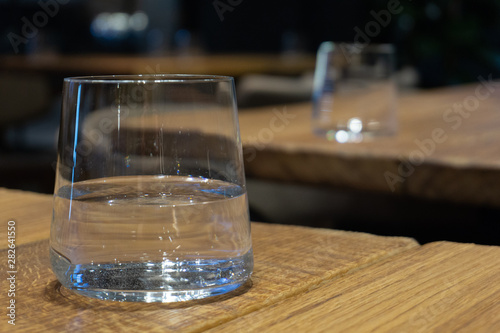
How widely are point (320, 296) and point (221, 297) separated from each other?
0.05 meters

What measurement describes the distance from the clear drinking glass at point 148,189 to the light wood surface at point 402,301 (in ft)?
0.16

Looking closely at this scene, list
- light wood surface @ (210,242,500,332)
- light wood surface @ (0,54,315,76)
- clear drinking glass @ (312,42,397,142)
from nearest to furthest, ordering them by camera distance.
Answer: light wood surface @ (210,242,500,332) < clear drinking glass @ (312,42,397,142) < light wood surface @ (0,54,315,76)

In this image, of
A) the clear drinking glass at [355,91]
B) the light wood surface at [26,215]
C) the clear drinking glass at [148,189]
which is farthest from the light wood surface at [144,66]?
the clear drinking glass at [148,189]

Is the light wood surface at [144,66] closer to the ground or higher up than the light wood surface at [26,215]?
higher up

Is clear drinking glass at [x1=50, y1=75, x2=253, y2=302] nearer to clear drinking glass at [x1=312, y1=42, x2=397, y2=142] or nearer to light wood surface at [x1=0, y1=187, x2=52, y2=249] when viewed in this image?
light wood surface at [x1=0, y1=187, x2=52, y2=249]

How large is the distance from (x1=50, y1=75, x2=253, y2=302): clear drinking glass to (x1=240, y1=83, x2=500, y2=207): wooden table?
592 mm

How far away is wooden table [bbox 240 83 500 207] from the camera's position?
3.06 ft

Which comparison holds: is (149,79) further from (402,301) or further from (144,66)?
(144,66)

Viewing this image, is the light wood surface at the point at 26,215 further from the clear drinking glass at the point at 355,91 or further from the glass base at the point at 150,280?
the clear drinking glass at the point at 355,91

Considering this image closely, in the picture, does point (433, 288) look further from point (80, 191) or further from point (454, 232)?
point (454, 232)

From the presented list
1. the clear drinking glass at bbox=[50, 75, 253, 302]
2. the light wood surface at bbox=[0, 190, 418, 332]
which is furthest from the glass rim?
the light wood surface at bbox=[0, 190, 418, 332]

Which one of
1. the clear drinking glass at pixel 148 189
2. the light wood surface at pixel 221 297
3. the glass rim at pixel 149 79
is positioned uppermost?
the glass rim at pixel 149 79

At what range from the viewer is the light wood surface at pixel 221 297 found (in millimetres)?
354

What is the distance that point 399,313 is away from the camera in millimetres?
364
